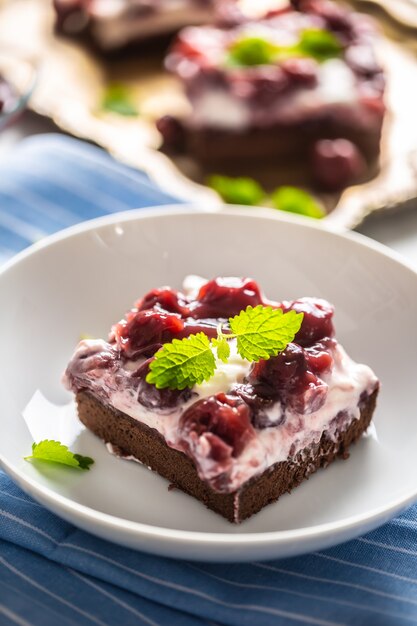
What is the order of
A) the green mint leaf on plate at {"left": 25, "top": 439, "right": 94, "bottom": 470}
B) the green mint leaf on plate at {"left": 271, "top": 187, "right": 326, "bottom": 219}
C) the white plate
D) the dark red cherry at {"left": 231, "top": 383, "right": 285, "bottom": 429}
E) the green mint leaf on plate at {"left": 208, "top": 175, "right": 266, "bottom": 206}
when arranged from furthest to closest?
the green mint leaf on plate at {"left": 208, "top": 175, "right": 266, "bottom": 206}
the green mint leaf on plate at {"left": 271, "top": 187, "right": 326, "bottom": 219}
the green mint leaf on plate at {"left": 25, "top": 439, "right": 94, "bottom": 470}
the dark red cherry at {"left": 231, "top": 383, "right": 285, "bottom": 429}
the white plate

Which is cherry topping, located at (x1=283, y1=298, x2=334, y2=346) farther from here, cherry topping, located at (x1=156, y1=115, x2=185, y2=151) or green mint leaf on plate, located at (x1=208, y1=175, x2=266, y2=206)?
cherry topping, located at (x1=156, y1=115, x2=185, y2=151)

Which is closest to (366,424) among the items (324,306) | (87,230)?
(324,306)

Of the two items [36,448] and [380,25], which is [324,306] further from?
[380,25]

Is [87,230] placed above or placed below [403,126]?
above

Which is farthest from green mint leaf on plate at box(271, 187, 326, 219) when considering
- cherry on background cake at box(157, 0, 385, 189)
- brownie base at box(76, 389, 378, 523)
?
brownie base at box(76, 389, 378, 523)

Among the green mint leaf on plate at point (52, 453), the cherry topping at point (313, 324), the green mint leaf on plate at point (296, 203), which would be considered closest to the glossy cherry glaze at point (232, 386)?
the cherry topping at point (313, 324)
